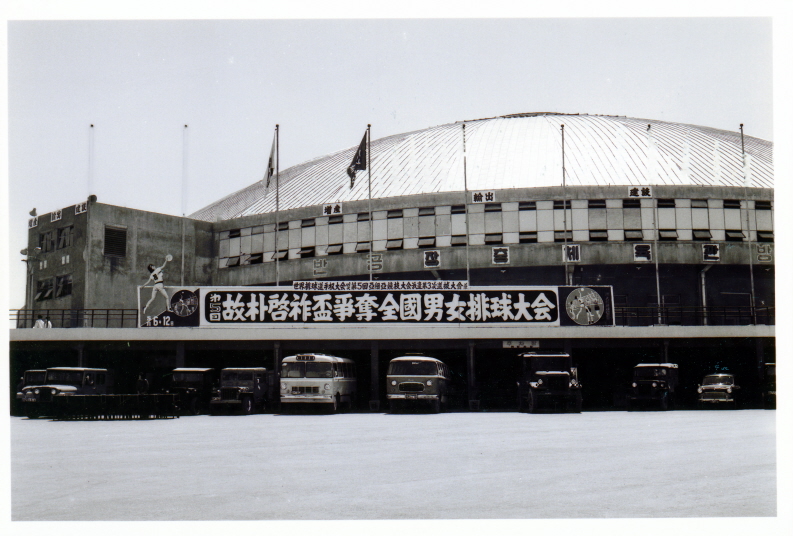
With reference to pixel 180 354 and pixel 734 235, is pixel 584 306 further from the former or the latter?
pixel 180 354

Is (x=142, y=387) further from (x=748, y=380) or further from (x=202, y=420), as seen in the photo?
(x=748, y=380)

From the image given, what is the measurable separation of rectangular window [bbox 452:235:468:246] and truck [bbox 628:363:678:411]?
60.2ft

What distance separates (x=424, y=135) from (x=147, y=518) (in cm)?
5416

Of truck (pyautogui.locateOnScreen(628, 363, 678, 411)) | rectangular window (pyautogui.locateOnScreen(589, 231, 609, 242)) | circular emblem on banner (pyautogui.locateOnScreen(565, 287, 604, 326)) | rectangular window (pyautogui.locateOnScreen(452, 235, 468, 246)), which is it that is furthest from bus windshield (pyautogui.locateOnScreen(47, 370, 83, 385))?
rectangular window (pyautogui.locateOnScreen(589, 231, 609, 242))

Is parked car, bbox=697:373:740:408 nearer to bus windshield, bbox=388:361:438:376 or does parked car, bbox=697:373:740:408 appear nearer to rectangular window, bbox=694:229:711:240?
bus windshield, bbox=388:361:438:376

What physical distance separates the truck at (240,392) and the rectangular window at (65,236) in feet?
76.2

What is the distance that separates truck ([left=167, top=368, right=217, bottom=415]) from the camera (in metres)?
34.9

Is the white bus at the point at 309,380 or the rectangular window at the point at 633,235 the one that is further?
the rectangular window at the point at 633,235

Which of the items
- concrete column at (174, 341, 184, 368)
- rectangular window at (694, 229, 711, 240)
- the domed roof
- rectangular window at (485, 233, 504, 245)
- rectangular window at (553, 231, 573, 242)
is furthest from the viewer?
the domed roof

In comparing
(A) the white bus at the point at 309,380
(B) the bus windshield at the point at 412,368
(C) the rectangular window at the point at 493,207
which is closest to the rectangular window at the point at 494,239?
(C) the rectangular window at the point at 493,207

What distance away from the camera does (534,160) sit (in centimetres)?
5541

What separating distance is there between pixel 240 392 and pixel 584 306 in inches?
621

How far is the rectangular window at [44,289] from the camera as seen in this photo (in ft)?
178

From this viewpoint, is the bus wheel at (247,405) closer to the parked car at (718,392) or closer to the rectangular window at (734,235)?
the parked car at (718,392)
